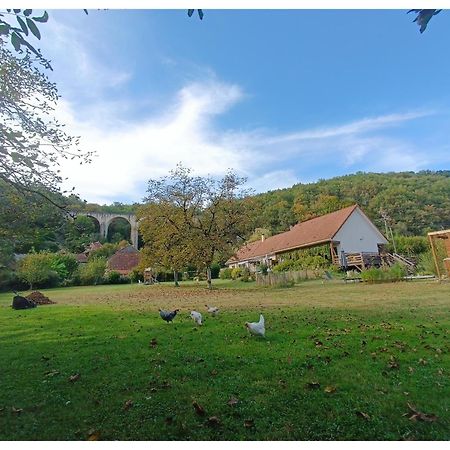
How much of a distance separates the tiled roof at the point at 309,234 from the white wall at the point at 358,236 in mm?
569

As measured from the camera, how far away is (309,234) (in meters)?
30.5

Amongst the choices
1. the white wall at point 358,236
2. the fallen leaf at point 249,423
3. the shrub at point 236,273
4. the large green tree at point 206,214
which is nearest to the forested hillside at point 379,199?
the shrub at point 236,273

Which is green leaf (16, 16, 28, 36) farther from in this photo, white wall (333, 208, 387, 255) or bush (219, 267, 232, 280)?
bush (219, 267, 232, 280)

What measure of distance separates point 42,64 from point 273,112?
6.55 metres

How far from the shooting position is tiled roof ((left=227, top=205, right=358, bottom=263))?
27.9 m

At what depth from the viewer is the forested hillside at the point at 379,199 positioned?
113 feet

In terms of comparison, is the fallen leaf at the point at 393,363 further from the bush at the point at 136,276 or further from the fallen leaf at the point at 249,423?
the bush at the point at 136,276

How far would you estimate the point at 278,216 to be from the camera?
1796 inches

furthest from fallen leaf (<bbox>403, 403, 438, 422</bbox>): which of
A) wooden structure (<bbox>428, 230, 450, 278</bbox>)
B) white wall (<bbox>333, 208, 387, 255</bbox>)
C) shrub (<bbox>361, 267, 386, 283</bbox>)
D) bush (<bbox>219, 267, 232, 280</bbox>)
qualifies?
bush (<bbox>219, 267, 232, 280</bbox>)

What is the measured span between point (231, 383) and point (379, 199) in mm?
38960

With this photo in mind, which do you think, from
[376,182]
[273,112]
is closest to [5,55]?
[273,112]

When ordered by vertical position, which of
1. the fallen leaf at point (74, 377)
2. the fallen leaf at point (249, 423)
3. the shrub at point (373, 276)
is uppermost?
the shrub at point (373, 276)
